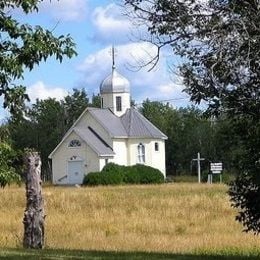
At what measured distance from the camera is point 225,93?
41.9 ft

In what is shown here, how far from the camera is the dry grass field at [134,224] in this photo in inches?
845

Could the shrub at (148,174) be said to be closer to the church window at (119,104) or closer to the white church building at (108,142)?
the white church building at (108,142)

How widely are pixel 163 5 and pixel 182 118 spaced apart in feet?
370

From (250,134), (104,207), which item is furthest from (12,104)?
(104,207)

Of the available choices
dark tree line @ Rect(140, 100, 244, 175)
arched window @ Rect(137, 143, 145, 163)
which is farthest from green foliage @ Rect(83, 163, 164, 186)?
dark tree line @ Rect(140, 100, 244, 175)

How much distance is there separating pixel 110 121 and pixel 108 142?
3.04 meters

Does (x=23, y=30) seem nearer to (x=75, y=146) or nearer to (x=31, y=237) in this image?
(x=31, y=237)

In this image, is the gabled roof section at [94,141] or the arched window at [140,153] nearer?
the gabled roof section at [94,141]

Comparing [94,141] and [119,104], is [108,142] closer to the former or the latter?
[94,141]

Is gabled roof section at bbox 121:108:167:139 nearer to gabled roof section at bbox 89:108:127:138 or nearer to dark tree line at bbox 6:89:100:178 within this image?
gabled roof section at bbox 89:108:127:138

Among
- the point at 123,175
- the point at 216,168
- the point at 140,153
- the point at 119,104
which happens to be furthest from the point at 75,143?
the point at 216,168

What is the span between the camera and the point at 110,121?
84.5 m

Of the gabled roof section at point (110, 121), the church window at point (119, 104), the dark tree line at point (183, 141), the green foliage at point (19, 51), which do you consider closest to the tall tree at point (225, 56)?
the green foliage at point (19, 51)

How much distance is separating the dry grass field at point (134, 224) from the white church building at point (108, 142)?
35068 mm
